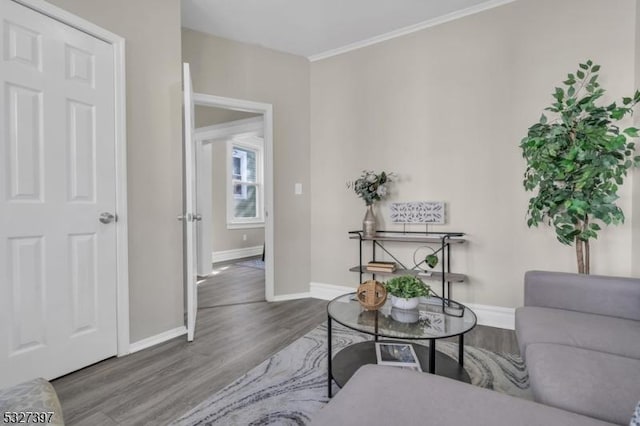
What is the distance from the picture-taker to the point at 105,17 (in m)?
2.05

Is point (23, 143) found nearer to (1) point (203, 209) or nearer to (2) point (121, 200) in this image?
(2) point (121, 200)

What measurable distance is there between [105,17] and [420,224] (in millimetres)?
2823

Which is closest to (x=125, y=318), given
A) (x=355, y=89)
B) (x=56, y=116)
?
(x=56, y=116)

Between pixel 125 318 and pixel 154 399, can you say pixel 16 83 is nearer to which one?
pixel 125 318

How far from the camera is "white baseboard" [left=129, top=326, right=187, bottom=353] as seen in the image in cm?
221

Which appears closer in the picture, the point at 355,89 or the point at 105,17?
the point at 105,17

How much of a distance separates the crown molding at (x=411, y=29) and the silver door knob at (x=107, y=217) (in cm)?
259

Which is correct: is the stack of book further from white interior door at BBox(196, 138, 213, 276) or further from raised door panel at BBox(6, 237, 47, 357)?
white interior door at BBox(196, 138, 213, 276)

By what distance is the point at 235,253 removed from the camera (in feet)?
20.3

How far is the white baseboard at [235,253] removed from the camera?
583 centimetres

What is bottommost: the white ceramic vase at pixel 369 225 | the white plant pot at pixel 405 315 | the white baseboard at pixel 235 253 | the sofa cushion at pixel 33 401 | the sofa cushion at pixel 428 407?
the white baseboard at pixel 235 253

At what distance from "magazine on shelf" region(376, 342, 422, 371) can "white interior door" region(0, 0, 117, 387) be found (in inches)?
67.5

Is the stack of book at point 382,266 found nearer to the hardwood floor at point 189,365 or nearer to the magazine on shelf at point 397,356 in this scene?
the hardwood floor at point 189,365

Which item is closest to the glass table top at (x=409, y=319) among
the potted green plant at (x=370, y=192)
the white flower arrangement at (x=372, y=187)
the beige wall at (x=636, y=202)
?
the potted green plant at (x=370, y=192)
